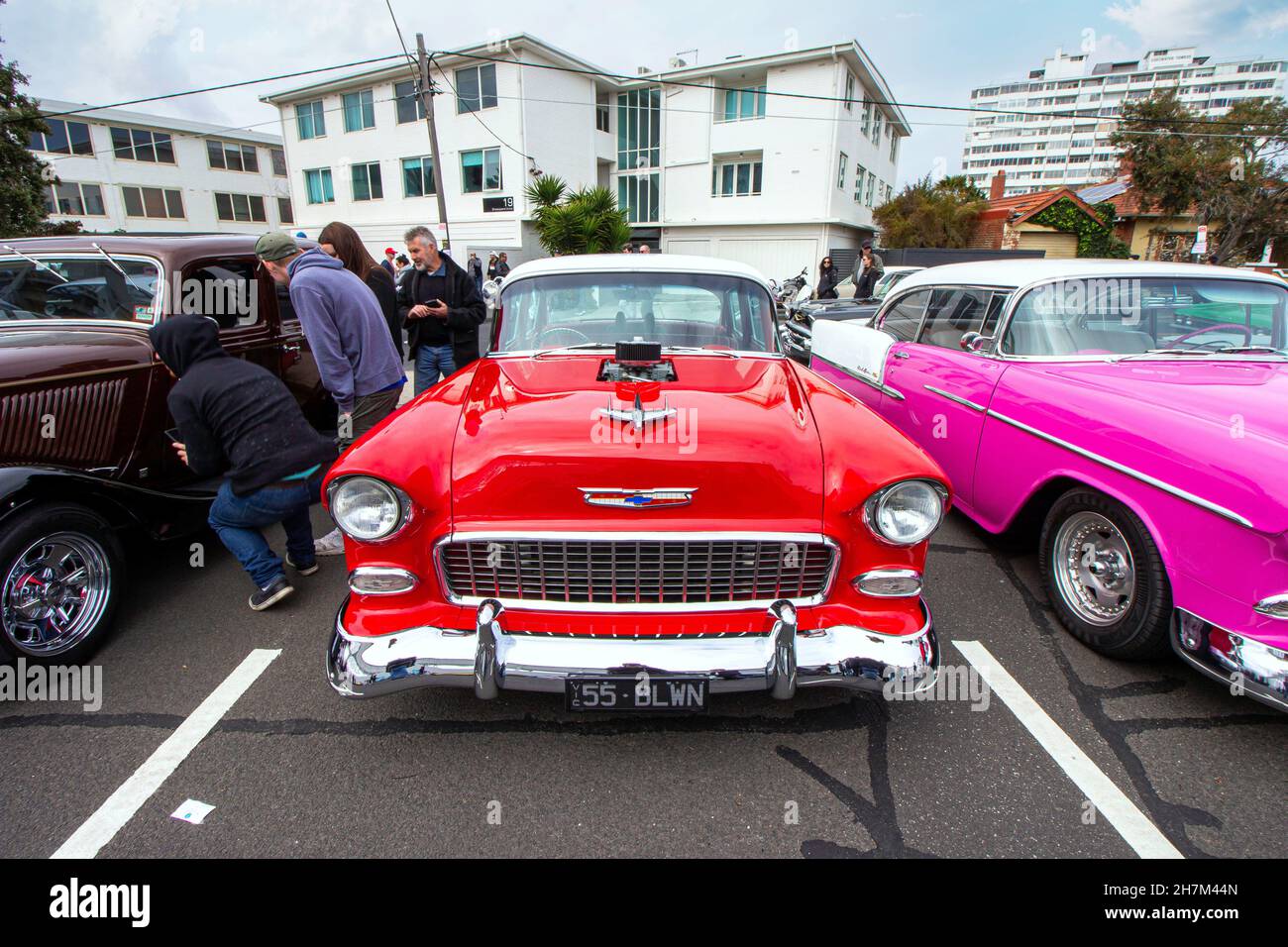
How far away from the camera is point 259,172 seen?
40.5 metres

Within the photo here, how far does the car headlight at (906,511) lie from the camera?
222 cm

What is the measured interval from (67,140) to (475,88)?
84.2 ft

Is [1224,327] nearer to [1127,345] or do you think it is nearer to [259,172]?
[1127,345]

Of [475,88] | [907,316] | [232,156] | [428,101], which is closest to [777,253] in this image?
[475,88]

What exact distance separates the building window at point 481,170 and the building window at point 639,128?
6362 millimetres

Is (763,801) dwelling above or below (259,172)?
below

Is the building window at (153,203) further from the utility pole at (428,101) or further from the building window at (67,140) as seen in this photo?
the utility pole at (428,101)

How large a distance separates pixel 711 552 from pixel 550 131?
2698cm

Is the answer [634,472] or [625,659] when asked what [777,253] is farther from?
[625,659]

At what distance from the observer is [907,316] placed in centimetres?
507

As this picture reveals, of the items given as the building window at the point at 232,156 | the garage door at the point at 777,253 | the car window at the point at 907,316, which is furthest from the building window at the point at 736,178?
the building window at the point at 232,156
